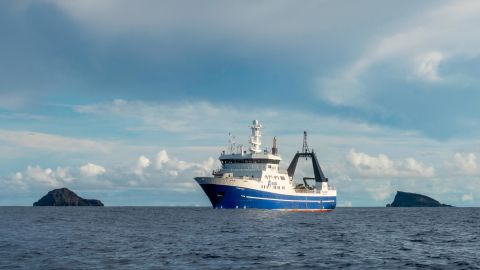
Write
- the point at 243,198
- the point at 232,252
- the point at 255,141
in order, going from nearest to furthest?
the point at 232,252 → the point at 243,198 → the point at 255,141

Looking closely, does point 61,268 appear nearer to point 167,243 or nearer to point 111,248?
point 111,248

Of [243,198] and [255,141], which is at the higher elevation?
[255,141]

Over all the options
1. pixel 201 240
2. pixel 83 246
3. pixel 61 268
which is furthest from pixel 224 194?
pixel 61 268

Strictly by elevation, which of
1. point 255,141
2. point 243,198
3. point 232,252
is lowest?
point 232,252

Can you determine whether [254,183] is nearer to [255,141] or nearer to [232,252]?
[255,141]

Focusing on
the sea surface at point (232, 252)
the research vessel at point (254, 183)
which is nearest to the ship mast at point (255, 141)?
the research vessel at point (254, 183)

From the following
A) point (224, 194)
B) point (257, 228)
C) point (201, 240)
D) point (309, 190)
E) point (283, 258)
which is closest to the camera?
point (283, 258)

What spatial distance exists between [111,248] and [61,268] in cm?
984

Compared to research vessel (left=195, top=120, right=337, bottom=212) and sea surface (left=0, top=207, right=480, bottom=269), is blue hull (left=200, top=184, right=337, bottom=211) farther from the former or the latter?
sea surface (left=0, top=207, right=480, bottom=269)

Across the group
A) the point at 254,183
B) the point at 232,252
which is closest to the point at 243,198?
the point at 254,183

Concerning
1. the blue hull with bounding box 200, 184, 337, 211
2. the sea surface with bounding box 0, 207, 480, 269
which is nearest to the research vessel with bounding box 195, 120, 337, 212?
the blue hull with bounding box 200, 184, 337, 211

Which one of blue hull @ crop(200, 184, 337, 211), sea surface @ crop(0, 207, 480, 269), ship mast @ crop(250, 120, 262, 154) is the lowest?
sea surface @ crop(0, 207, 480, 269)

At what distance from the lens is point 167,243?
141 feet

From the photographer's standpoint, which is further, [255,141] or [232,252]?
[255,141]
